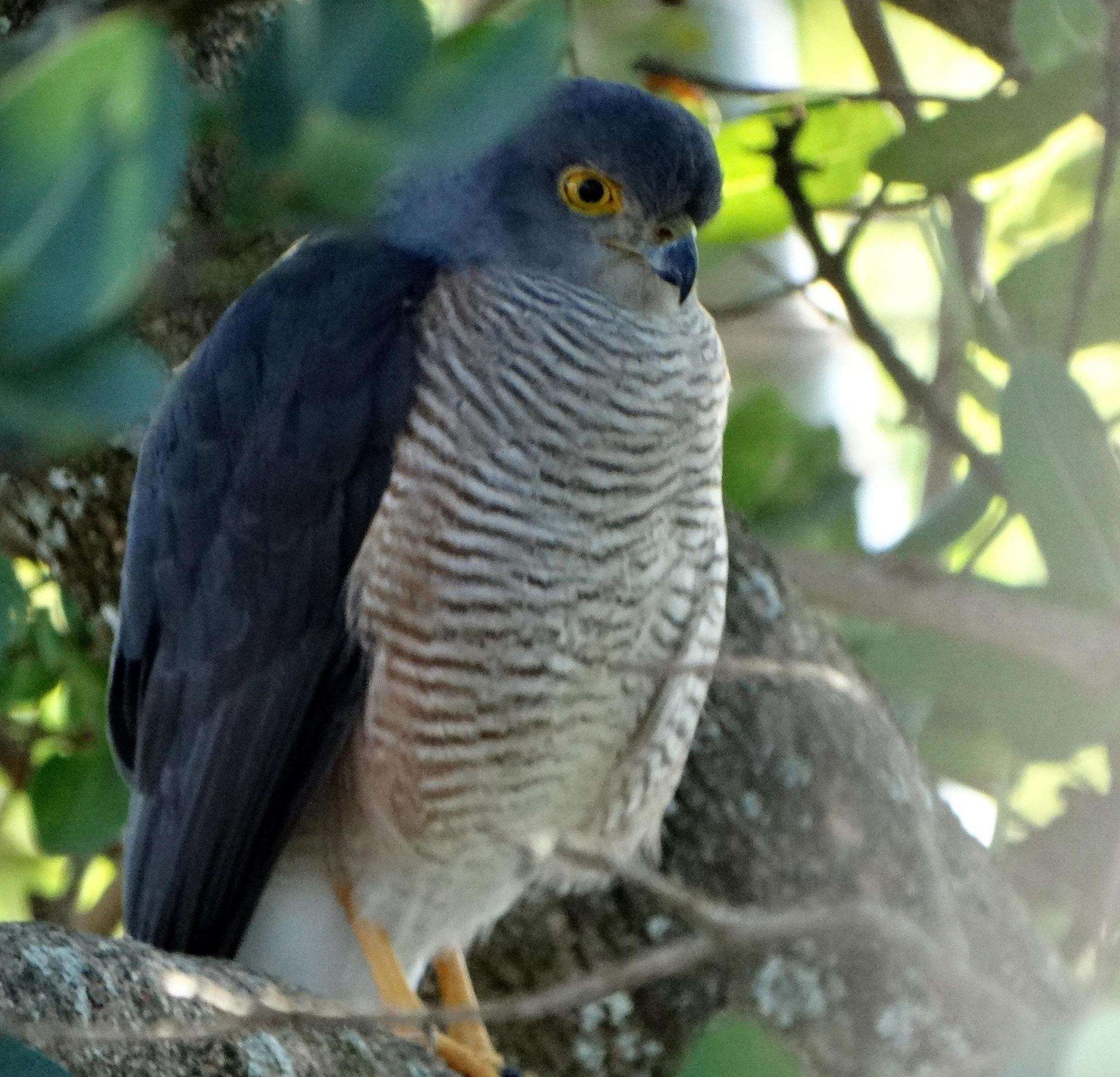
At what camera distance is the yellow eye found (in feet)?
9.35

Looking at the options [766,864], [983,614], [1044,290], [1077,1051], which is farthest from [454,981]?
[1077,1051]

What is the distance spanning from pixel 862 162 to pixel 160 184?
2.74 meters

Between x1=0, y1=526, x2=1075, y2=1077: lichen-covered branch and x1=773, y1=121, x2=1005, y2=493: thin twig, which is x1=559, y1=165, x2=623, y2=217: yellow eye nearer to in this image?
x1=773, y1=121, x2=1005, y2=493: thin twig

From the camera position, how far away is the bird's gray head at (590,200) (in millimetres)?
2791

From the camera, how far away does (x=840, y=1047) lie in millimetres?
2896

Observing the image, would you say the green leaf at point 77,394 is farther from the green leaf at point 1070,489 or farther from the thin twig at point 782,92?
the thin twig at point 782,92

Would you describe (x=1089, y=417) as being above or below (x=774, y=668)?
above

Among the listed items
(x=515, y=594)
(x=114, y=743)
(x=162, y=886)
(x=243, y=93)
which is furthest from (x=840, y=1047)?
(x=243, y=93)

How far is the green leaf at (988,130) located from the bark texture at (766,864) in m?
0.76

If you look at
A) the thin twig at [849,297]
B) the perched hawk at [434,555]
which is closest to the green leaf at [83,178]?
the perched hawk at [434,555]

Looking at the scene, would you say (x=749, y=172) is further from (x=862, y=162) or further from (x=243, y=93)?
(x=243, y=93)

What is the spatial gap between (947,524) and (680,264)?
65cm

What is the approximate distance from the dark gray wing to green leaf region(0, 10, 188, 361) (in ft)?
5.84

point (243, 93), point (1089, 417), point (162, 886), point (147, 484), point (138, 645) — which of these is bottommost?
point (162, 886)
